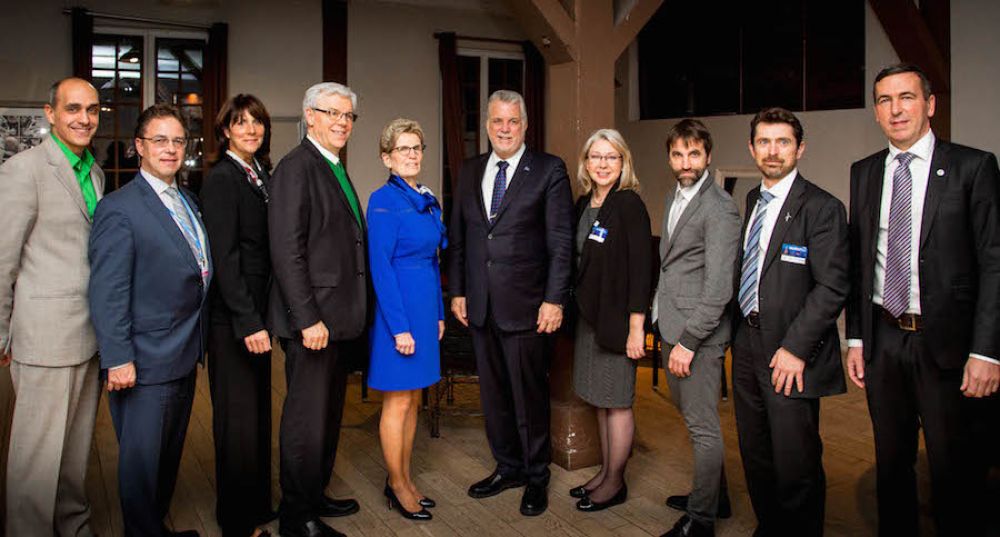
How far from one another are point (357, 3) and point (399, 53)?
725 mm

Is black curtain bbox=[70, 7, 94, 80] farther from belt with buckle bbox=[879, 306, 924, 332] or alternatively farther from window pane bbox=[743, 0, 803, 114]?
belt with buckle bbox=[879, 306, 924, 332]

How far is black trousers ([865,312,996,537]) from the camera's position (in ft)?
8.35

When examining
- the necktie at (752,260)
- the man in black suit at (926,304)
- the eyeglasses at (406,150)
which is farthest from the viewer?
→ the eyeglasses at (406,150)

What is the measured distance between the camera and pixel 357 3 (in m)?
8.80

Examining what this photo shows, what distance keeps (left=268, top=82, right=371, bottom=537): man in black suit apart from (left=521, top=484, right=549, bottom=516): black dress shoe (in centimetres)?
84

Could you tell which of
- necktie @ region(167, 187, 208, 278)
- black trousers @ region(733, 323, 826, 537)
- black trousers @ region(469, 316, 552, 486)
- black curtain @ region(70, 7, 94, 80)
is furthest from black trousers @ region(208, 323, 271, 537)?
black curtain @ region(70, 7, 94, 80)

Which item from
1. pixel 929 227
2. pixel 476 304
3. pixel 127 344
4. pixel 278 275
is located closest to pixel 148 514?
pixel 127 344

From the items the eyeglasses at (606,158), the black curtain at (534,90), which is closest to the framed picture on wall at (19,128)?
the black curtain at (534,90)

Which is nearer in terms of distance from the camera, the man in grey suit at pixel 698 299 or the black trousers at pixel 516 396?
the man in grey suit at pixel 698 299

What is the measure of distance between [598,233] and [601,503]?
47.9 inches

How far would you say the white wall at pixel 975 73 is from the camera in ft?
19.5

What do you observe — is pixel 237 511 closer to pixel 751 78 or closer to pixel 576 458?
pixel 576 458

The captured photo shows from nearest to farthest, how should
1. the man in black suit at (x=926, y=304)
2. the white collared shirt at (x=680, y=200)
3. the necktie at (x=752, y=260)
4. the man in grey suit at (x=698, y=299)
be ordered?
the man in black suit at (x=926, y=304) < the necktie at (x=752, y=260) < the man in grey suit at (x=698, y=299) < the white collared shirt at (x=680, y=200)

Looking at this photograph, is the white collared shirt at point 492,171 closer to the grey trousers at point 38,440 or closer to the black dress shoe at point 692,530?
the black dress shoe at point 692,530
